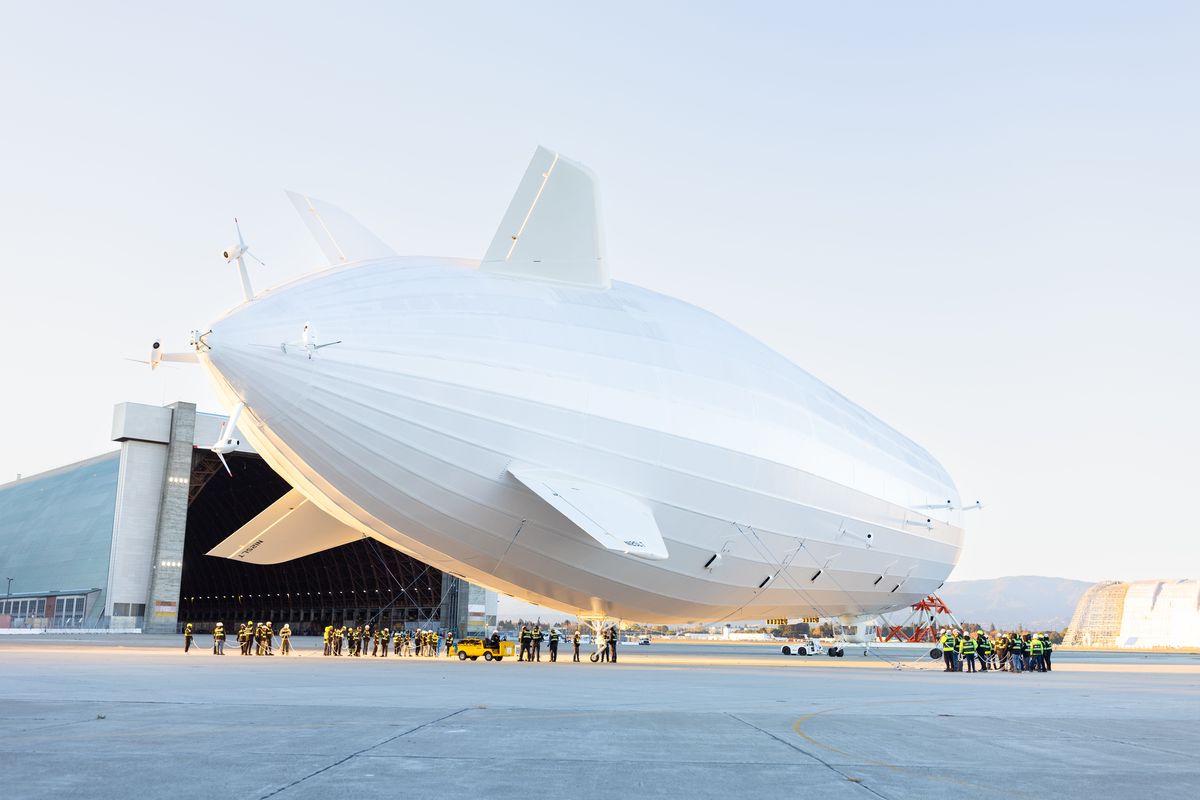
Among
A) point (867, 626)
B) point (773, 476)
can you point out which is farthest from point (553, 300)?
point (867, 626)

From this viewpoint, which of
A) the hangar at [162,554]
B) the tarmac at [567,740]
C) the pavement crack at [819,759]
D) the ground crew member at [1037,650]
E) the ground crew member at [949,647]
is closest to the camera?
the tarmac at [567,740]

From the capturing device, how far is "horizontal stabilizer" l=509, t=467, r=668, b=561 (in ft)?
70.1

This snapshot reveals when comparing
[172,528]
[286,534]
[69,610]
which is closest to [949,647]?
[286,534]

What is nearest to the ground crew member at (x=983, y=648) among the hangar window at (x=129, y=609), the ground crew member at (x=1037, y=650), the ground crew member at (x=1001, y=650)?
the ground crew member at (x=1001, y=650)

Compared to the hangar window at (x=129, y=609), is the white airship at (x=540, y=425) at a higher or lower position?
higher

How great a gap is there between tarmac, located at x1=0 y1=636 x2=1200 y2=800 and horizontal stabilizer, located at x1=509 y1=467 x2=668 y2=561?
10.1 ft

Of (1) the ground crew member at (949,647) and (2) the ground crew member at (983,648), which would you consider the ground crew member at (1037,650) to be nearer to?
(2) the ground crew member at (983,648)

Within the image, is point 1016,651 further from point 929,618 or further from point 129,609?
point 129,609

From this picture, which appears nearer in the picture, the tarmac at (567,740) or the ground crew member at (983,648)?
the tarmac at (567,740)

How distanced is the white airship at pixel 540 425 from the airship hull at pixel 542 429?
0.18ft

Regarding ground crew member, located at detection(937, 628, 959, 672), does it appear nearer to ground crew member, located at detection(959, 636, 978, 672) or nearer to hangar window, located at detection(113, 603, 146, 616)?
ground crew member, located at detection(959, 636, 978, 672)

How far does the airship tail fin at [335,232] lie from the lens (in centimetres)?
2809

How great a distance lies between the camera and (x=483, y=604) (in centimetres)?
7688

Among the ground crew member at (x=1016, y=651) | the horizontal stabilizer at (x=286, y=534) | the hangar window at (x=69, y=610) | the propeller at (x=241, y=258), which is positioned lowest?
the hangar window at (x=69, y=610)
